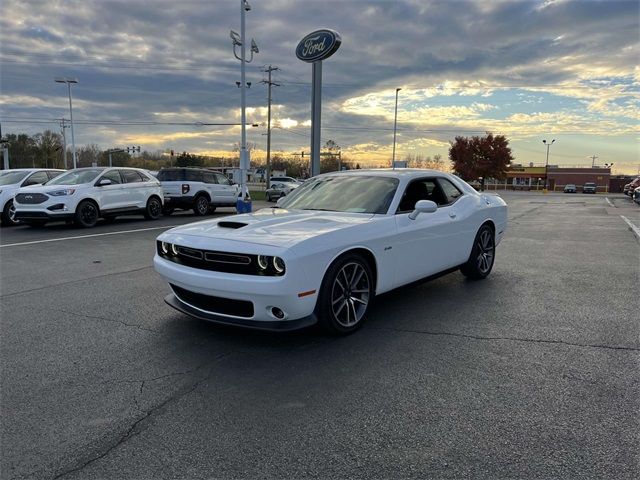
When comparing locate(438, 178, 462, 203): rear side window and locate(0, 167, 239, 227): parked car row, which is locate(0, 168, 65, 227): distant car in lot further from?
locate(438, 178, 462, 203): rear side window

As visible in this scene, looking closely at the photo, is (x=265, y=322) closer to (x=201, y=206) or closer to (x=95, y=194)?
(x=95, y=194)

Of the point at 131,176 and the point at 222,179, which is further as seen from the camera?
the point at 222,179

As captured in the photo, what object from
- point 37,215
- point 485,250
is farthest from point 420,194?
point 37,215

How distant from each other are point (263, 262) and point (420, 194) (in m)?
2.54

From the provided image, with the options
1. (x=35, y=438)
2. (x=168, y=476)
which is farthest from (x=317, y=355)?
(x=35, y=438)

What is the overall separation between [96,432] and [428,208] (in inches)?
139

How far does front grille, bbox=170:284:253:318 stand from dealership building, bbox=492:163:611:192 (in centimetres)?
9013

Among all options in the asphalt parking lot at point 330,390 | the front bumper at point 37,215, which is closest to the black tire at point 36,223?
the front bumper at point 37,215

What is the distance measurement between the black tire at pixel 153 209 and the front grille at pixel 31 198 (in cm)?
310

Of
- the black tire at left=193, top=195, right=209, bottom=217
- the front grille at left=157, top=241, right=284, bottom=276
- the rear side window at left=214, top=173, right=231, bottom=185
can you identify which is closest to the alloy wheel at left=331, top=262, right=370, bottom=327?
the front grille at left=157, top=241, right=284, bottom=276

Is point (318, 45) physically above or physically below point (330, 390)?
above

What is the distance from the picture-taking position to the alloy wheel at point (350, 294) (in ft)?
13.6

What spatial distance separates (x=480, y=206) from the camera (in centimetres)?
642

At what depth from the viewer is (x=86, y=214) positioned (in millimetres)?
12992
